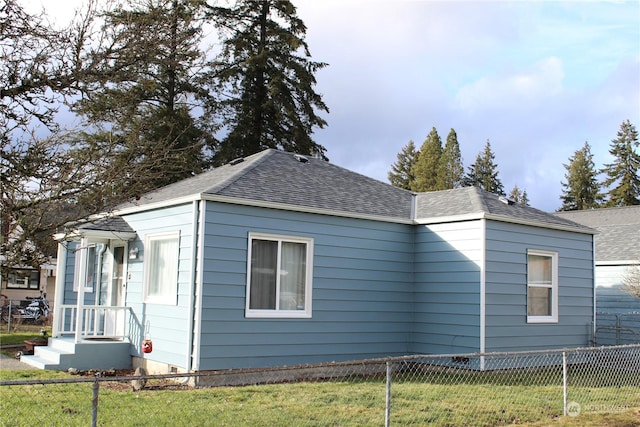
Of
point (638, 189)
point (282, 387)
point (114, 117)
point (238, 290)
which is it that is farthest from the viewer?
point (638, 189)

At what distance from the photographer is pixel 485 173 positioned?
191 feet

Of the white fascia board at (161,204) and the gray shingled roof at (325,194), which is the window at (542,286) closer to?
the gray shingled roof at (325,194)

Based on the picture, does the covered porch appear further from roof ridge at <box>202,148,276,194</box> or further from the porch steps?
roof ridge at <box>202,148,276,194</box>

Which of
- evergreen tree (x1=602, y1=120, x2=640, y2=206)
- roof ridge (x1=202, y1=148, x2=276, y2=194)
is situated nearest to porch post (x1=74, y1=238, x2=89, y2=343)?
roof ridge (x1=202, y1=148, x2=276, y2=194)

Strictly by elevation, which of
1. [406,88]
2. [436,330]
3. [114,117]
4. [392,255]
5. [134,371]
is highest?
[406,88]

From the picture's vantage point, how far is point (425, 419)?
7.63m

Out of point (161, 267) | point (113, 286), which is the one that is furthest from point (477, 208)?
point (113, 286)

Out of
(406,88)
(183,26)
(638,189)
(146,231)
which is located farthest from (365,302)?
(638,189)

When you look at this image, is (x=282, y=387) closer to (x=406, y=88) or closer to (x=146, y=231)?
(x=146, y=231)

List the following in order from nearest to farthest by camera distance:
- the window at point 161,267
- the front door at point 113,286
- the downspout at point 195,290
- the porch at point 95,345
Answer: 1. the downspout at point 195,290
2. the window at point 161,267
3. the porch at point 95,345
4. the front door at point 113,286

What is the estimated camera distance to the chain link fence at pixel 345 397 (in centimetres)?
741

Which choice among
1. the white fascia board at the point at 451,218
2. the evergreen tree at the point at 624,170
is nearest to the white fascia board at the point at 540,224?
the white fascia board at the point at 451,218

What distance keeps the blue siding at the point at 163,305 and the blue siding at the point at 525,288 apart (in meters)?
5.62

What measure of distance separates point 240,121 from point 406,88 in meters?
8.39
